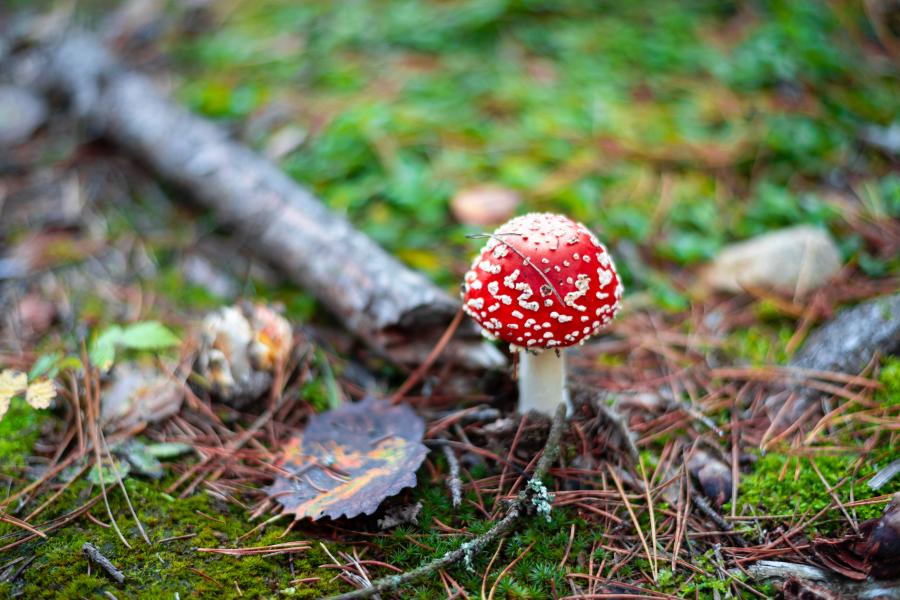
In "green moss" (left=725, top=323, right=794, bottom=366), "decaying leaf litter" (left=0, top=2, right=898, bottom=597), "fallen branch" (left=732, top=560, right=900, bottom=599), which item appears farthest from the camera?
"green moss" (left=725, top=323, right=794, bottom=366)

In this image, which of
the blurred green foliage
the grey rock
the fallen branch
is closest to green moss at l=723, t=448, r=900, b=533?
the fallen branch

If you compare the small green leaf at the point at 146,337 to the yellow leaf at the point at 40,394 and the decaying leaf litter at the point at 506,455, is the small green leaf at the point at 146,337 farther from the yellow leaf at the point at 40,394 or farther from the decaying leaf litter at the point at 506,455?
the yellow leaf at the point at 40,394

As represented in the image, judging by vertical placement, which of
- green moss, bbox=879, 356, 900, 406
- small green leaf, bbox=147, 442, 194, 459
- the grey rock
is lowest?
the grey rock

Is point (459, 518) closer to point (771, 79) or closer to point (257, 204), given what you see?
point (257, 204)

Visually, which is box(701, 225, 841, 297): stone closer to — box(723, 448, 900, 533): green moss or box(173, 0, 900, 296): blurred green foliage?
box(173, 0, 900, 296): blurred green foliage

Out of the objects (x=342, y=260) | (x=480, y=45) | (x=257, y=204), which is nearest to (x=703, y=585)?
(x=342, y=260)

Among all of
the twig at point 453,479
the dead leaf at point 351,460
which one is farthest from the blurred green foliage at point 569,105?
the twig at point 453,479

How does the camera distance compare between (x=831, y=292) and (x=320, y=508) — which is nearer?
(x=320, y=508)
